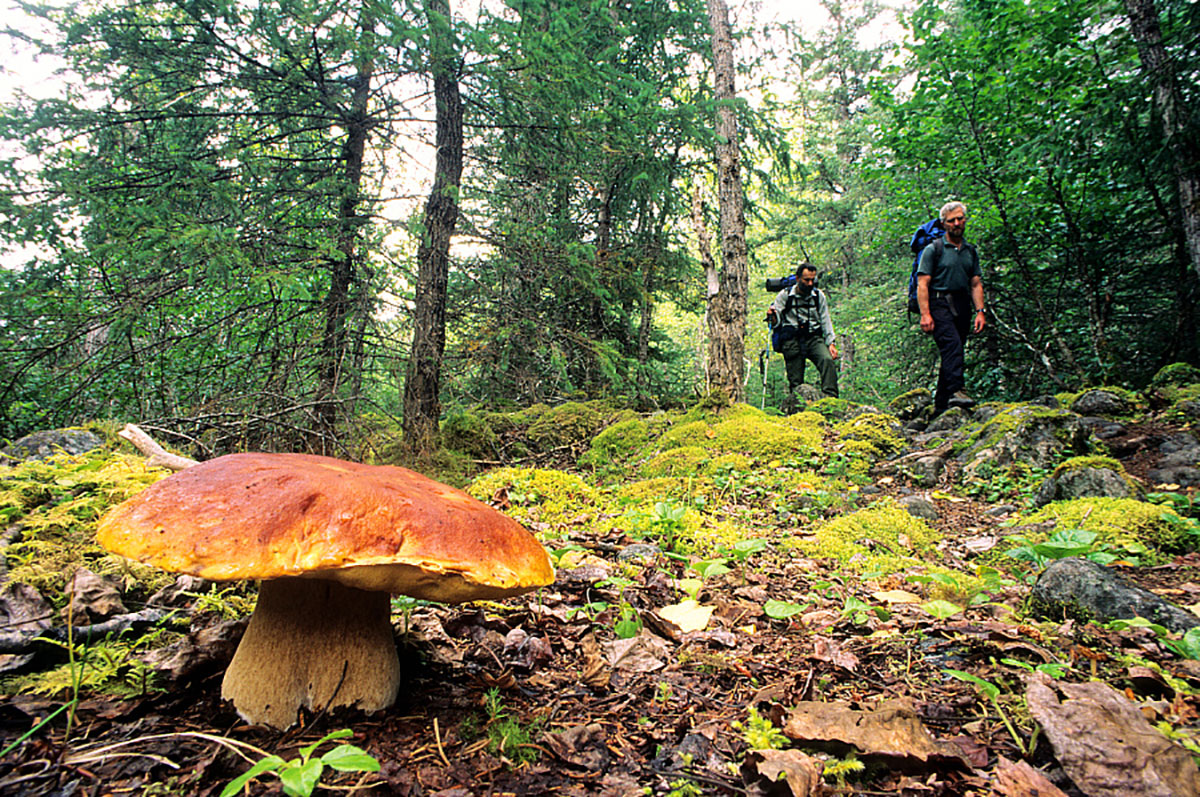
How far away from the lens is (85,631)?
5.19ft

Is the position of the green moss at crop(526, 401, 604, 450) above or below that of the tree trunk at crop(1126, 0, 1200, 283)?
below

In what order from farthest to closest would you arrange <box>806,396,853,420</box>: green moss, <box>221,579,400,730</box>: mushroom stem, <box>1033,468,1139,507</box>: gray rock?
<box>806,396,853,420</box>: green moss < <box>1033,468,1139,507</box>: gray rock < <box>221,579,400,730</box>: mushroom stem

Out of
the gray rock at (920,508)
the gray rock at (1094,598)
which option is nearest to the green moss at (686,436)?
the gray rock at (920,508)

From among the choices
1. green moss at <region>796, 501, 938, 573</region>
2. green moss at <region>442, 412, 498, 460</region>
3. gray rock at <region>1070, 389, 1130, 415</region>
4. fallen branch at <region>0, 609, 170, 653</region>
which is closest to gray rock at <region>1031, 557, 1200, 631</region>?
green moss at <region>796, 501, 938, 573</region>

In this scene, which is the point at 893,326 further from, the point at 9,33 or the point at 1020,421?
the point at 9,33

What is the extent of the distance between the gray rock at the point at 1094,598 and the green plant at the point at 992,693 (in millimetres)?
672

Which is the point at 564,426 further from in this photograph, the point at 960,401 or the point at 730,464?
the point at 960,401

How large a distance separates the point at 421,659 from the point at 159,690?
0.70m

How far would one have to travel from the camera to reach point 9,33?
480 centimetres

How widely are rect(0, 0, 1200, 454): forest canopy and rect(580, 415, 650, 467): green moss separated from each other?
1.20 metres

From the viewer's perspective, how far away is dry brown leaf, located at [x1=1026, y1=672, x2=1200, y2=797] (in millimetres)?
1026

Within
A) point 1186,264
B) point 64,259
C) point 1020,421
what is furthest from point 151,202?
point 1186,264

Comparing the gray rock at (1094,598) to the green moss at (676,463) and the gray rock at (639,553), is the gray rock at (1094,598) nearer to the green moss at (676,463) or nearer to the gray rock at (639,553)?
the gray rock at (639,553)

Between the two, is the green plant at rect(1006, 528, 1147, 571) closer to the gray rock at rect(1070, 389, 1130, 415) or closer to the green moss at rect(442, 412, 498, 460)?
the gray rock at rect(1070, 389, 1130, 415)
